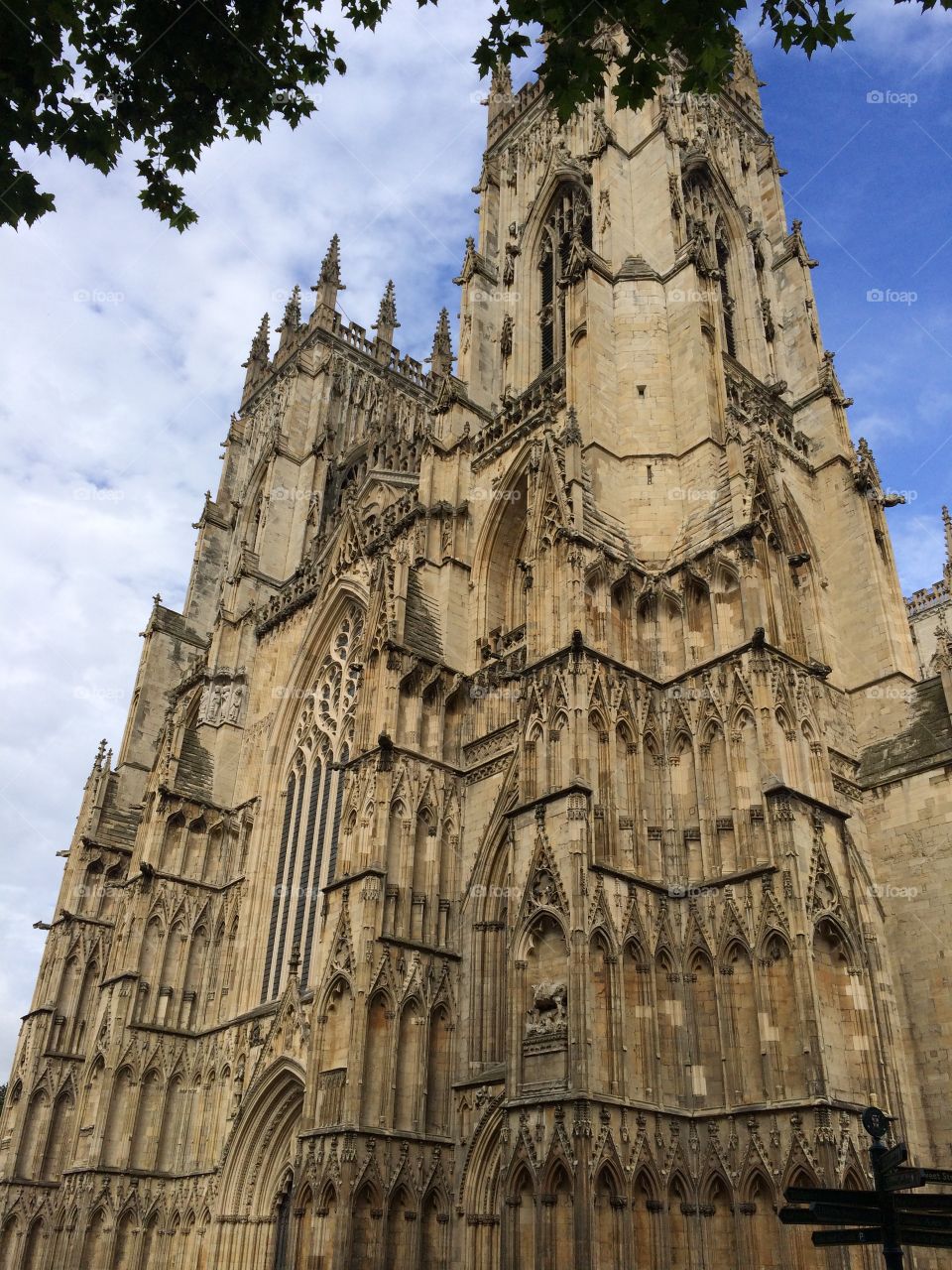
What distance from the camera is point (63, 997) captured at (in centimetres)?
3120

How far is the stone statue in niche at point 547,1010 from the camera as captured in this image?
13969 millimetres

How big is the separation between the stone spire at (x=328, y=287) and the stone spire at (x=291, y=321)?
77.5 inches

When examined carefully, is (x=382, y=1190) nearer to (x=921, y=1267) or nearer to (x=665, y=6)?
(x=921, y=1267)

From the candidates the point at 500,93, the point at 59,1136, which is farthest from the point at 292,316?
the point at 59,1136

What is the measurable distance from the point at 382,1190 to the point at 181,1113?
9.94 m

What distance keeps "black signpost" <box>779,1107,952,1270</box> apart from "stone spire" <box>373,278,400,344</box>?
39933 millimetres

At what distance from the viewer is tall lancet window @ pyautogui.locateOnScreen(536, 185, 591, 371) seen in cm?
2659

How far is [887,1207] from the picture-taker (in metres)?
6.36

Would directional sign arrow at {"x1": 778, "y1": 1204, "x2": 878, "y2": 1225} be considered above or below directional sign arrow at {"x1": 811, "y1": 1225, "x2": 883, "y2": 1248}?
above

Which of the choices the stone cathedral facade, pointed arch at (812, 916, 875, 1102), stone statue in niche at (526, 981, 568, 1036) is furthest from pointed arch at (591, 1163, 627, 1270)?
pointed arch at (812, 916, 875, 1102)

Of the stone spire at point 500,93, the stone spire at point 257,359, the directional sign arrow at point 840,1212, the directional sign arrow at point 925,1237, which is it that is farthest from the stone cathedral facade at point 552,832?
the stone spire at point 257,359

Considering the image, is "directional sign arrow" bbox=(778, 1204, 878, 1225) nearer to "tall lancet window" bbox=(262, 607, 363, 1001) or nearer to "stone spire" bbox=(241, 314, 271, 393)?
"tall lancet window" bbox=(262, 607, 363, 1001)

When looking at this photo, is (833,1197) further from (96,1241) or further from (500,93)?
(500,93)

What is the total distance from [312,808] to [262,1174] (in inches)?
312
